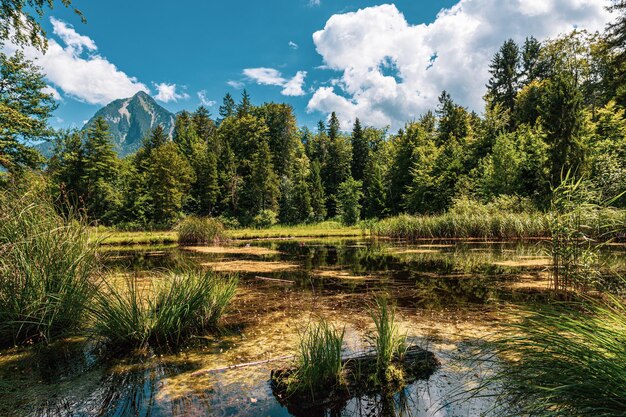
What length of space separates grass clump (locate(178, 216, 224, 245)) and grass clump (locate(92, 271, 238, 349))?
62.6ft

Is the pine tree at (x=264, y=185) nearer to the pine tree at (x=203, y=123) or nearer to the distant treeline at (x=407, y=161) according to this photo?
the distant treeline at (x=407, y=161)

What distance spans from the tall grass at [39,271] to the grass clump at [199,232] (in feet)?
63.1

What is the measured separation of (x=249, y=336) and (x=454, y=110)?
47.9m

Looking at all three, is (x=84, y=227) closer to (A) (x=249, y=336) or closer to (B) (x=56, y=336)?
(B) (x=56, y=336)

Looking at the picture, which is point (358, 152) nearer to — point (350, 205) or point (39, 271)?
point (350, 205)

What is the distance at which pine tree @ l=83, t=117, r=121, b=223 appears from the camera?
40000mm

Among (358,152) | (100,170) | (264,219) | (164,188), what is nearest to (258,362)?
(264,219)

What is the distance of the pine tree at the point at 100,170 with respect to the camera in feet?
131

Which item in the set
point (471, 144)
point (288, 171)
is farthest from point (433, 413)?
point (288, 171)

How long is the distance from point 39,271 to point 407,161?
43.8m

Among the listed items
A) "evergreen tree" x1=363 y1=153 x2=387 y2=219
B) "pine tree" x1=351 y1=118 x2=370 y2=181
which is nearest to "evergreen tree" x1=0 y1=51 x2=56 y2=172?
"evergreen tree" x1=363 y1=153 x2=387 y2=219

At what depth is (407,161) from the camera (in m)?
44.6

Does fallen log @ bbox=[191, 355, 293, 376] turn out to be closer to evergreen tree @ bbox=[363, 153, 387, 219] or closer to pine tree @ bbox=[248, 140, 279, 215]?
evergreen tree @ bbox=[363, 153, 387, 219]

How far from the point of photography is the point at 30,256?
185 inches
